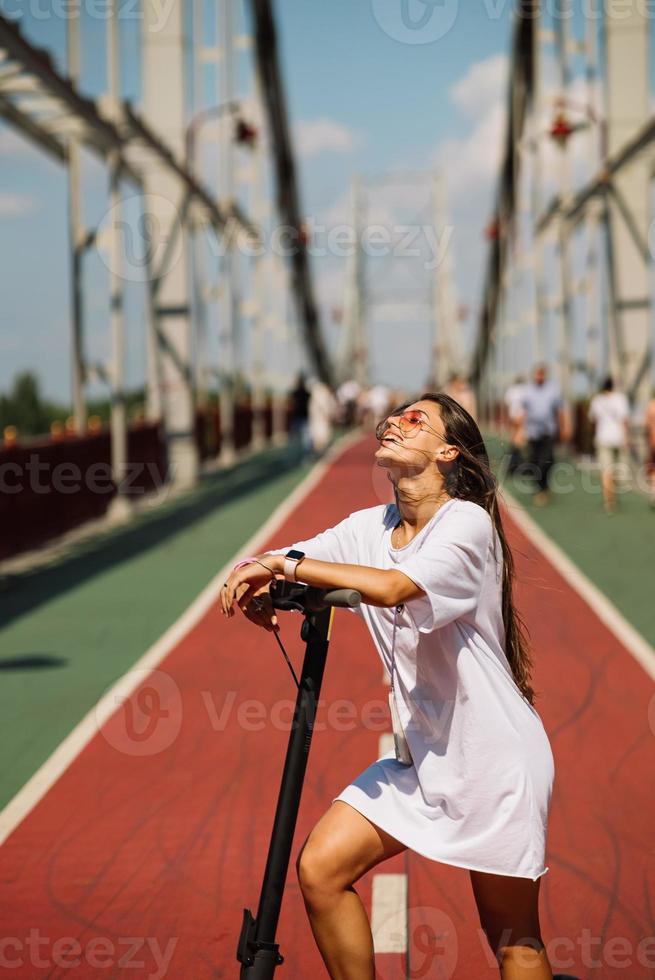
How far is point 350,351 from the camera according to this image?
8850 cm

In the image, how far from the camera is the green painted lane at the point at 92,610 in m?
7.61

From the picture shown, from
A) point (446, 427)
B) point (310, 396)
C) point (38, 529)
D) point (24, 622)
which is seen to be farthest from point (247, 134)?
point (446, 427)

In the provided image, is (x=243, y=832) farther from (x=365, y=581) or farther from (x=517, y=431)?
(x=517, y=431)

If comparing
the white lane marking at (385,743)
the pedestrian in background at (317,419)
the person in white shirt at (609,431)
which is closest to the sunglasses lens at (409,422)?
the white lane marking at (385,743)

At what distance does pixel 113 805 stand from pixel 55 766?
29.5 inches

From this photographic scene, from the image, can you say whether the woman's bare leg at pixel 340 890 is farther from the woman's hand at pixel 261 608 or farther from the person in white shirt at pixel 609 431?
the person in white shirt at pixel 609 431

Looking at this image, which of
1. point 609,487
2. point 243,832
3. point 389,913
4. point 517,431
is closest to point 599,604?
point 243,832

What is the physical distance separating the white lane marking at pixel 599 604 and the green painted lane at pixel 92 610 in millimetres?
2777

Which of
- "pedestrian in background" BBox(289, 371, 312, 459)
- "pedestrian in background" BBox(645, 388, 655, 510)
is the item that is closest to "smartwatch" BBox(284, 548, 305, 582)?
"pedestrian in background" BBox(645, 388, 655, 510)

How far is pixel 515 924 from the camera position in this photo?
3.25 meters

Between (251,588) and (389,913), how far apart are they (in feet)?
6.43

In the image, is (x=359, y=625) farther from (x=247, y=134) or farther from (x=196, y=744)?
(x=247, y=134)

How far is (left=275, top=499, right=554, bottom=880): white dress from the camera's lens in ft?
10.3

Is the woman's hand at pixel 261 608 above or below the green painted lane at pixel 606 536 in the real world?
above
